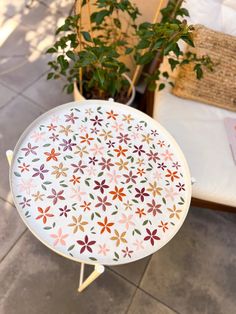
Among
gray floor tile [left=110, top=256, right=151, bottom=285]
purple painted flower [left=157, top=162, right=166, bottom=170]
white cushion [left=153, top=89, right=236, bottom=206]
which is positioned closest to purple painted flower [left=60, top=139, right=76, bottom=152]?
purple painted flower [left=157, top=162, right=166, bottom=170]

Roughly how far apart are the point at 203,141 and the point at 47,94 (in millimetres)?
1020

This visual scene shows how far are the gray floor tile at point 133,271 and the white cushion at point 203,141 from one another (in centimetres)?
44

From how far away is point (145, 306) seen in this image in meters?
1.31

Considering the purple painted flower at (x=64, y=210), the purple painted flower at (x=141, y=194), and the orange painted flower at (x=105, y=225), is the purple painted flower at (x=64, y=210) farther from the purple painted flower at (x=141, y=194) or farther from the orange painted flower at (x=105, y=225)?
the purple painted flower at (x=141, y=194)

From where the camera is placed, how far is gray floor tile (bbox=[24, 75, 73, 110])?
183 cm

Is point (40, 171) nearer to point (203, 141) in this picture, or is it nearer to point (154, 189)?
point (154, 189)

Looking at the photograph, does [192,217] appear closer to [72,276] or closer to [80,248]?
[72,276]

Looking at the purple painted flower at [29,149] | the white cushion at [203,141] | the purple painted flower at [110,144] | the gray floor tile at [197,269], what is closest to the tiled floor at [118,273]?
the gray floor tile at [197,269]

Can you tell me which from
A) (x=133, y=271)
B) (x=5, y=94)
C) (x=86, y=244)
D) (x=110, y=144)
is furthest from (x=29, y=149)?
(x=5, y=94)

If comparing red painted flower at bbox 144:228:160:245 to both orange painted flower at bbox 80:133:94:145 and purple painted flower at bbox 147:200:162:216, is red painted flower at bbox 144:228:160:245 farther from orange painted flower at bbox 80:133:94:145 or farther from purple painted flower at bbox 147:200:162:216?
orange painted flower at bbox 80:133:94:145

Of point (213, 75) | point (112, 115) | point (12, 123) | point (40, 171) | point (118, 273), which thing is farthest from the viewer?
point (12, 123)

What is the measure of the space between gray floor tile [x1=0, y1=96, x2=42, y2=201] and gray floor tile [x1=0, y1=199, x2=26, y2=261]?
64mm

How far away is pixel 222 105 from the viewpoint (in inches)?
61.5

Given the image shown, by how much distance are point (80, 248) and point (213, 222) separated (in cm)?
97
